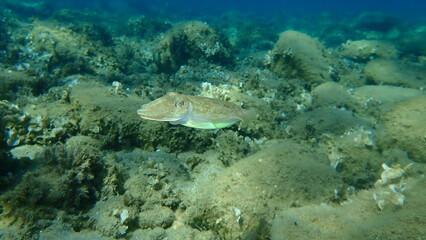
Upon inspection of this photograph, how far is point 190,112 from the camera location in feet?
10.4

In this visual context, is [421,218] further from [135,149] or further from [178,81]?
[178,81]

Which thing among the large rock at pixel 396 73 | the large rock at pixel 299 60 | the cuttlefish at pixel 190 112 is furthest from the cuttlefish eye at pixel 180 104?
the large rock at pixel 396 73

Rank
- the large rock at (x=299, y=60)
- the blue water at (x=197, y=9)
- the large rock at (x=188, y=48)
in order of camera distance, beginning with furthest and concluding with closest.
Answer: the blue water at (x=197, y=9) → the large rock at (x=188, y=48) → the large rock at (x=299, y=60)

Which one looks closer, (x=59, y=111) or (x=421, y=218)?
(x=421, y=218)

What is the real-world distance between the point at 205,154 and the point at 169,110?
1.97m

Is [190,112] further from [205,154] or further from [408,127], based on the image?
[408,127]

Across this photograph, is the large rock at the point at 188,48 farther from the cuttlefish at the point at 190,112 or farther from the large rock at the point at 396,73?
the cuttlefish at the point at 190,112

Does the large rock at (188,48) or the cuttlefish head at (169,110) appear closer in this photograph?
the cuttlefish head at (169,110)

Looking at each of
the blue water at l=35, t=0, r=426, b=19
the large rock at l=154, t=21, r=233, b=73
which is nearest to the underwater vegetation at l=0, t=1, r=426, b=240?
→ the large rock at l=154, t=21, r=233, b=73

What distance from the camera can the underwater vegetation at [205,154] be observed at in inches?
125

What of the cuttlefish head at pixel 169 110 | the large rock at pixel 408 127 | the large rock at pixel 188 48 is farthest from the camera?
the large rock at pixel 188 48

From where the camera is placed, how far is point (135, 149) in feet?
16.2

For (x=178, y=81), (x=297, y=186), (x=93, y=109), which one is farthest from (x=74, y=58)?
(x=297, y=186)

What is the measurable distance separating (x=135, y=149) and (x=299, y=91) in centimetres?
548
